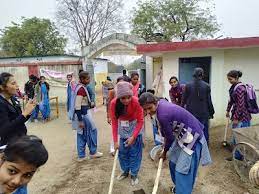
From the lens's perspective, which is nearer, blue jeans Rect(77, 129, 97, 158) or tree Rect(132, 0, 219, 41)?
blue jeans Rect(77, 129, 97, 158)

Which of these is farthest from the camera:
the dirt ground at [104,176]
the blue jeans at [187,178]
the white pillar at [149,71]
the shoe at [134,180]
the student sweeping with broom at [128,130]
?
the white pillar at [149,71]

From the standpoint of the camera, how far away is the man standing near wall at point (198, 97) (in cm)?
524

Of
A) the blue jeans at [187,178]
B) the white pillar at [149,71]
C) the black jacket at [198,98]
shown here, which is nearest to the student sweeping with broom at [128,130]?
the blue jeans at [187,178]

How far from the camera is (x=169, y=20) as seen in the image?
2742cm

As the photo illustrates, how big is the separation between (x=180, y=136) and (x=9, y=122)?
1.77 meters

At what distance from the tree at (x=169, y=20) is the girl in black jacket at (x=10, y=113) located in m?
24.7

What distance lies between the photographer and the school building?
23.3 feet

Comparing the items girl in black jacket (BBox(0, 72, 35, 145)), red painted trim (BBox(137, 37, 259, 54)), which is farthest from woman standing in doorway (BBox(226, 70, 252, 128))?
girl in black jacket (BBox(0, 72, 35, 145))

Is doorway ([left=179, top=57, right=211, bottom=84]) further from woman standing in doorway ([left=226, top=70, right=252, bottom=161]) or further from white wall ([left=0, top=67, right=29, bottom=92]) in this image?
white wall ([left=0, top=67, right=29, bottom=92])

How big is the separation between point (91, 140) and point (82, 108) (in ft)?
2.28

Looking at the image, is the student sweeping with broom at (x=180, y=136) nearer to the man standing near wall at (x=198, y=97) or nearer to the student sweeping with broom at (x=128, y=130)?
the student sweeping with broom at (x=128, y=130)

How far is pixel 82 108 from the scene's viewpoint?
528 centimetres

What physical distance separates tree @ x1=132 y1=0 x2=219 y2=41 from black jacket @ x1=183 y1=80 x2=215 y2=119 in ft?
72.2

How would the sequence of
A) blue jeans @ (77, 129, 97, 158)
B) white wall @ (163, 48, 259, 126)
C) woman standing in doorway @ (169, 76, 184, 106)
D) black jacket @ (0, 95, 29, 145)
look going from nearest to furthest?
black jacket @ (0, 95, 29, 145), blue jeans @ (77, 129, 97, 158), woman standing in doorway @ (169, 76, 184, 106), white wall @ (163, 48, 259, 126)
